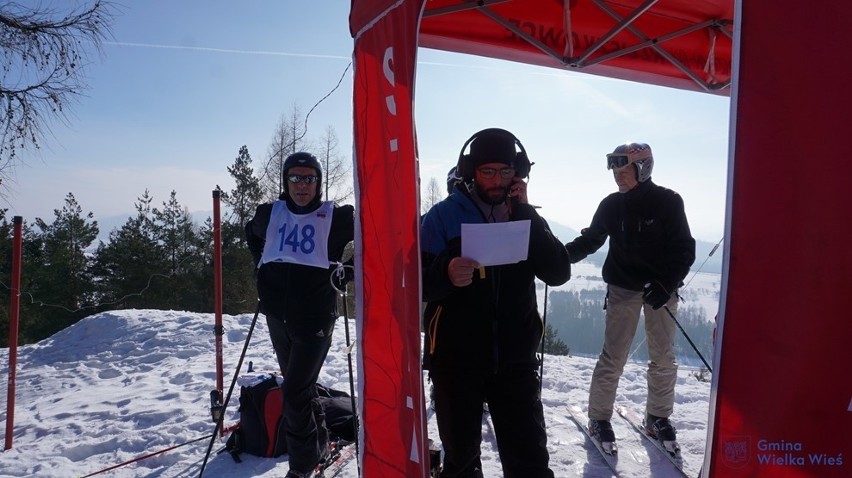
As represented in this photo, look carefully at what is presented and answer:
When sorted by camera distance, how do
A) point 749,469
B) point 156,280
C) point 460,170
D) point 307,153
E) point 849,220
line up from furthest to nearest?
1. point 156,280
2. point 307,153
3. point 460,170
4. point 749,469
5. point 849,220

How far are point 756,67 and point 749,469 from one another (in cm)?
102

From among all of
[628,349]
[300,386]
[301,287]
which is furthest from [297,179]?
[628,349]

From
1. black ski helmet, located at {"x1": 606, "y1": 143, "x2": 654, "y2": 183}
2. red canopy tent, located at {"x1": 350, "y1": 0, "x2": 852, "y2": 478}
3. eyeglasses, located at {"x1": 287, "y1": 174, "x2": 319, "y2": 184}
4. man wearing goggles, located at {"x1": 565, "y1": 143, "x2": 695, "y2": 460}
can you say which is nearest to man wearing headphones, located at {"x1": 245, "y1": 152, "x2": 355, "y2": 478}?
eyeglasses, located at {"x1": 287, "y1": 174, "x2": 319, "y2": 184}

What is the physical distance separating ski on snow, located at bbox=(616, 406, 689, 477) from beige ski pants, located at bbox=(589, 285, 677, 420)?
23cm

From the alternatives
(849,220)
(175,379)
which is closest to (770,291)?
(849,220)

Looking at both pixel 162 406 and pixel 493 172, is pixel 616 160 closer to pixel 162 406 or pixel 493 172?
pixel 493 172

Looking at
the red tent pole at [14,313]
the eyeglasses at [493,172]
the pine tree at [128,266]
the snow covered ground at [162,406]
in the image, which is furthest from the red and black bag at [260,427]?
the pine tree at [128,266]

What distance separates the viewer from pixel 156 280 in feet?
75.5

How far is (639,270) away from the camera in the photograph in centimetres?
374

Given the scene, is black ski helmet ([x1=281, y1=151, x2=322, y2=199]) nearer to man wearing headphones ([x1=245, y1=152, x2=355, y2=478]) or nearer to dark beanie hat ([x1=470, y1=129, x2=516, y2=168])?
man wearing headphones ([x1=245, y1=152, x2=355, y2=478])

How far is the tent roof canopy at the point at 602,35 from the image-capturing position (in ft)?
12.9

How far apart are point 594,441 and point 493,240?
9.44 feet

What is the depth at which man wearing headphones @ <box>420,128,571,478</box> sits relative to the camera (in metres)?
2.20

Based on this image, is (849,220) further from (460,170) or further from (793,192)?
(460,170)
